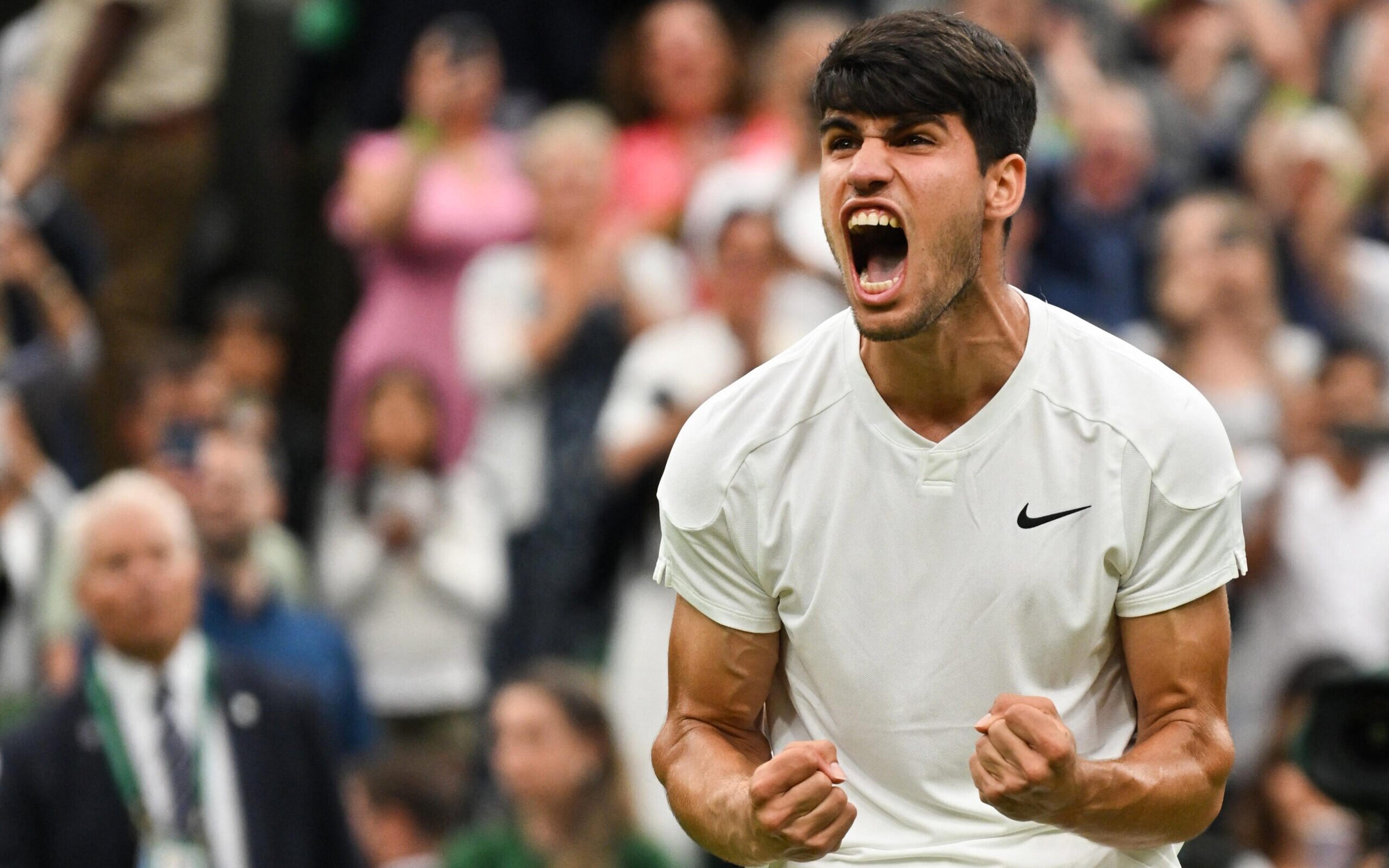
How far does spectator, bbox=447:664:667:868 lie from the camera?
6.05 m

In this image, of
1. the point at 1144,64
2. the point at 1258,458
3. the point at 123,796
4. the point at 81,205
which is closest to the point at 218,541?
the point at 123,796

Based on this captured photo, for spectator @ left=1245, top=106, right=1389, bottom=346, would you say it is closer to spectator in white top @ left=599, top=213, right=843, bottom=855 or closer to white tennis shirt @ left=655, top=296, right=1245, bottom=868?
spectator in white top @ left=599, top=213, right=843, bottom=855

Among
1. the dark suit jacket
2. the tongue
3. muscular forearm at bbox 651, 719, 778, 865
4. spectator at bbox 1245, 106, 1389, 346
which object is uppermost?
the tongue

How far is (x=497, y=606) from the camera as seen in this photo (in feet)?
23.6

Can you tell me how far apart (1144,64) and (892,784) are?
539cm

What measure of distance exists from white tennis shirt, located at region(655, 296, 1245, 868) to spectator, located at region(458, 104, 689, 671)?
3.36m

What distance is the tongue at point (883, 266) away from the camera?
3137 millimetres

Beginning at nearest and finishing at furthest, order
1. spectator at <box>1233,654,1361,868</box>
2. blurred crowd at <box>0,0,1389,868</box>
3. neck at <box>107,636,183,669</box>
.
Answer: neck at <box>107,636,183,669</box> → spectator at <box>1233,654,1361,868</box> → blurred crowd at <box>0,0,1389,868</box>

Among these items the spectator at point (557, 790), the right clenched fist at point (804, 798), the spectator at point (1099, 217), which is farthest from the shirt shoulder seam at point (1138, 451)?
the spectator at point (1099, 217)

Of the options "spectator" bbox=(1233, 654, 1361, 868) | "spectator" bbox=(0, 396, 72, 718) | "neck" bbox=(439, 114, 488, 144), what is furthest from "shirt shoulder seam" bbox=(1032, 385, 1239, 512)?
"neck" bbox=(439, 114, 488, 144)

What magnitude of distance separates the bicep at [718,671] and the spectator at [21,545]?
4.05m

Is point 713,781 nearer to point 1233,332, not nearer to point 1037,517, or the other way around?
point 1037,517

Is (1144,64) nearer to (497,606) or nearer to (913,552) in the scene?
(497,606)

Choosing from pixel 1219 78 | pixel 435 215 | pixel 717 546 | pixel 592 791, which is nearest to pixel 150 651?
pixel 592 791
